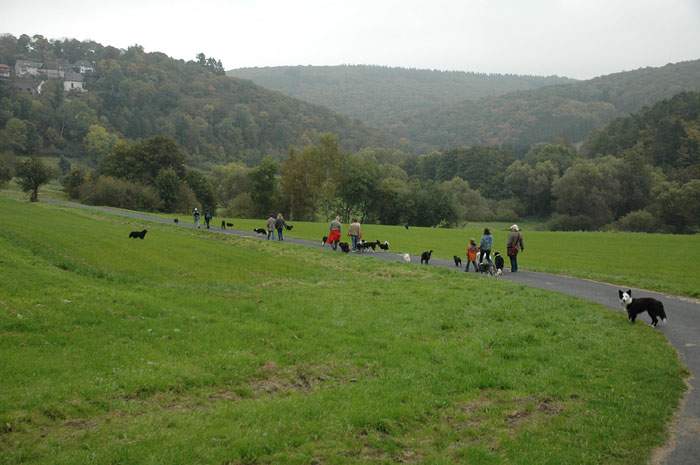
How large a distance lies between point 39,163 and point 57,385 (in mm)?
93468

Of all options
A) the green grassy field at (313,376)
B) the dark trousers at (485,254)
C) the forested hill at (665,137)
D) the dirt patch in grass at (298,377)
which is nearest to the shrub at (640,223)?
the forested hill at (665,137)

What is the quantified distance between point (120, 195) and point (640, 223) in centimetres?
9050

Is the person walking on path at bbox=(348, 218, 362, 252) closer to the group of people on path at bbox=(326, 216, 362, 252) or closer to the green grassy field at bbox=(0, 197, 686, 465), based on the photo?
the group of people on path at bbox=(326, 216, 362, 252)

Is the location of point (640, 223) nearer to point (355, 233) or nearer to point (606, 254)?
point (606, 254)

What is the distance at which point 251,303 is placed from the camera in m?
18.7

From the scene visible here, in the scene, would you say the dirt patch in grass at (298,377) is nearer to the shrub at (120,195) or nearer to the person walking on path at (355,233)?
the person walking on path at (355,233)

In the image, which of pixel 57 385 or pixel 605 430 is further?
pixel 57 385

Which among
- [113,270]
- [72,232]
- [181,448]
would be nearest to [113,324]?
[181,448]

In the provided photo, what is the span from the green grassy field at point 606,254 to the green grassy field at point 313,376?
1016 cm

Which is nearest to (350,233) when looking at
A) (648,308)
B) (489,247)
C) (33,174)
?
(489,247)

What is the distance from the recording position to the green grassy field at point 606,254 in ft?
94.5

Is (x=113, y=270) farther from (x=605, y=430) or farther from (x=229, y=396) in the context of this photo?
(x=605, y=430)

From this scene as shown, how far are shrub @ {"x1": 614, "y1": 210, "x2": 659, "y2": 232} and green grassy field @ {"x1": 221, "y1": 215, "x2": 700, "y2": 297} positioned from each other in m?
39.8

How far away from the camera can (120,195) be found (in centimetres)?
9894
